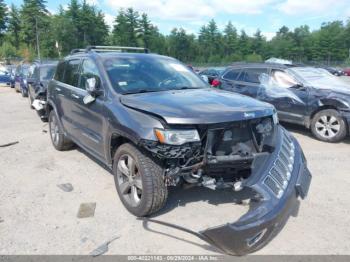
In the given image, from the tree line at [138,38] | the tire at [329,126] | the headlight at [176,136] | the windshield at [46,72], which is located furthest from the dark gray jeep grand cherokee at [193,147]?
the tree line at [138,38]

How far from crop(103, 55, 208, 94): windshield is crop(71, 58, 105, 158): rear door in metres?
0.26

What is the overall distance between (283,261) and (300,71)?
618 cm

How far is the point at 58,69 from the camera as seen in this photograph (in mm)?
6852

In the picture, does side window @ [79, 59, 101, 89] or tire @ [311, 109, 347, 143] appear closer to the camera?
side window @ [79, 59, 101, 89]

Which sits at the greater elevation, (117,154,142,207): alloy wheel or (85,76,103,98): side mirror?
(85,76,103,98): side mirror

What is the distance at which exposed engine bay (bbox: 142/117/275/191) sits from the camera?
3.67m

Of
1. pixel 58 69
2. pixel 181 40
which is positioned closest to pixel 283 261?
pixel 58 69

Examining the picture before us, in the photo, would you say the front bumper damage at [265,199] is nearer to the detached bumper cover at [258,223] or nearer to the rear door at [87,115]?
the detached bumper cover at [258,223]

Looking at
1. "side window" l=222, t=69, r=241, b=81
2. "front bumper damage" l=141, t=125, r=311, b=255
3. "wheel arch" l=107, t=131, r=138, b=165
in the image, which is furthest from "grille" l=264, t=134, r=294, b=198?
"side window" l=222, t=69, r=241, b=81

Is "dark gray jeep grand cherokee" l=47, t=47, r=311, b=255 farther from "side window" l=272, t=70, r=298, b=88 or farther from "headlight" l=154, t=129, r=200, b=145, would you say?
"side window" l=272, t=70, r=298, b=88

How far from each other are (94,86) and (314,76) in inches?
231

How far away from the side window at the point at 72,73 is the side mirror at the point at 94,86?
1049mm

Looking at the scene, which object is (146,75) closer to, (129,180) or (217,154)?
(129,180)

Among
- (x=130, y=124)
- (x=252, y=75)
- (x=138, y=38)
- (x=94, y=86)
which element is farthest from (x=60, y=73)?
(x=138, y=38)
